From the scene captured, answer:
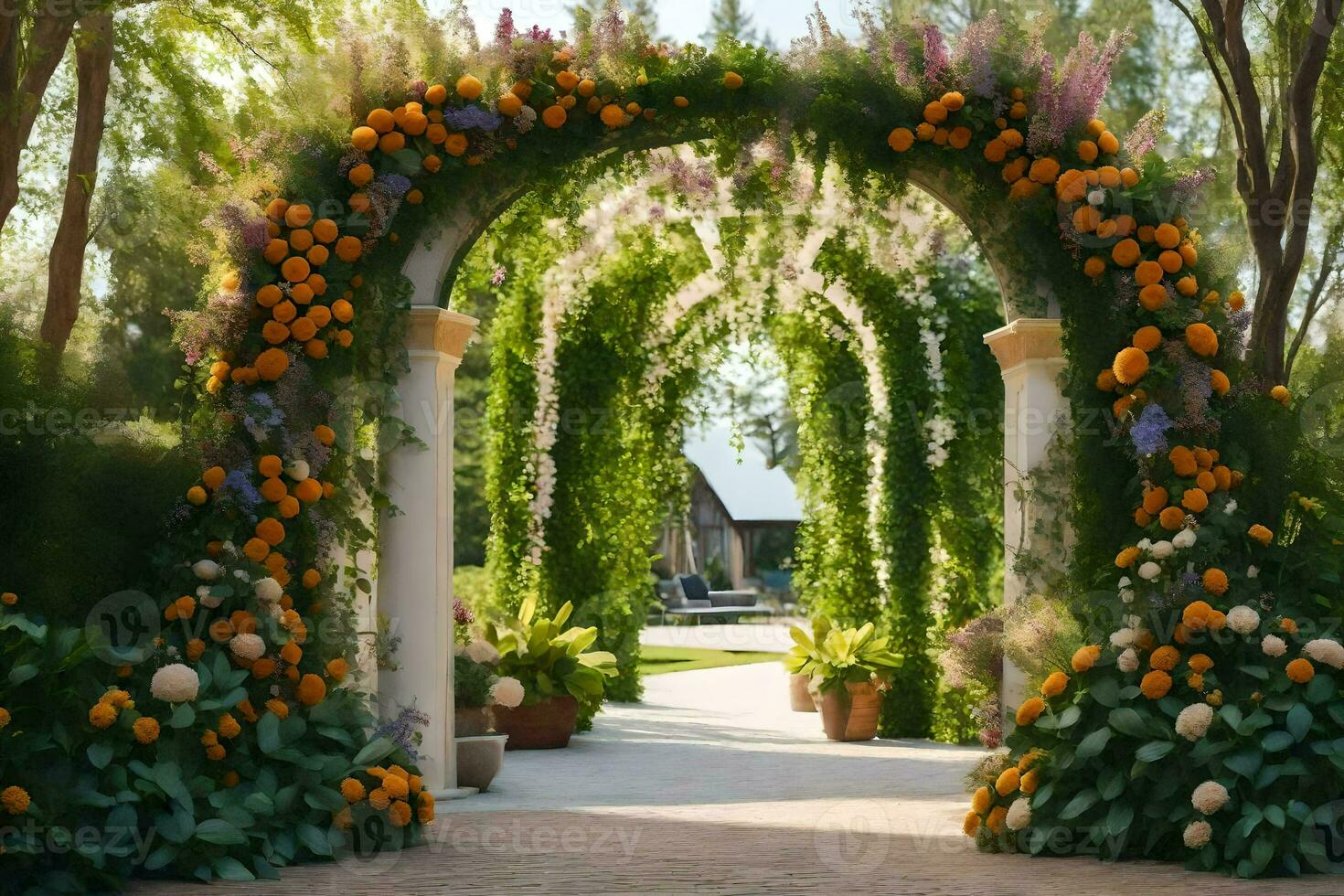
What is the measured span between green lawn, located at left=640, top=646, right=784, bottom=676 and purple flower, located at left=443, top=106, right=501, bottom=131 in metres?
12.4

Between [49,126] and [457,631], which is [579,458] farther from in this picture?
[49,126]

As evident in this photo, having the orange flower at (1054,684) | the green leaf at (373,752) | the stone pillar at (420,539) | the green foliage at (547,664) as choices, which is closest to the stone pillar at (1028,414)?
the orange flower at (1054,684)

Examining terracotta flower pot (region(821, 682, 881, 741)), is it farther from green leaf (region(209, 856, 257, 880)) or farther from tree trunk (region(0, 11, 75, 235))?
tree trunk (region(0, 11, 75, 235))

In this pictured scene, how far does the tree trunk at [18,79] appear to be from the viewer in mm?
8273

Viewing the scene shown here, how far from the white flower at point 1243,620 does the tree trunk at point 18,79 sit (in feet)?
22.8

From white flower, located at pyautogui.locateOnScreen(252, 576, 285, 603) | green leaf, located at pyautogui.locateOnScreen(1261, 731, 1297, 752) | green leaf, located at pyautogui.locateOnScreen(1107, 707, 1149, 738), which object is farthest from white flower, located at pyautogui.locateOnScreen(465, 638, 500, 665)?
green leaf, located at pyautogui.locateOnScreen(1261, 731, 1297, 752)

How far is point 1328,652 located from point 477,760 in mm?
4577

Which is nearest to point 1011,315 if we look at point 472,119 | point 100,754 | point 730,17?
point 472,119

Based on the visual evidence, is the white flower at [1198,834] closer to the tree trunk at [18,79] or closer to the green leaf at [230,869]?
the green leaf at [230,869]

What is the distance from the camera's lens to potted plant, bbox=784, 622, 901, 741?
1095 cm

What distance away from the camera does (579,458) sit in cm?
1185

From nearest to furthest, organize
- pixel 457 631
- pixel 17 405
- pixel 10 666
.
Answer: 1. pixel 10 666
2. pixel 17 405
3. pixel 457 631

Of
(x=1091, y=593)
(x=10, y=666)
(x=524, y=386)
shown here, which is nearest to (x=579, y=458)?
(x=524, y=386)

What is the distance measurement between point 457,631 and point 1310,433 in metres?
5.33
